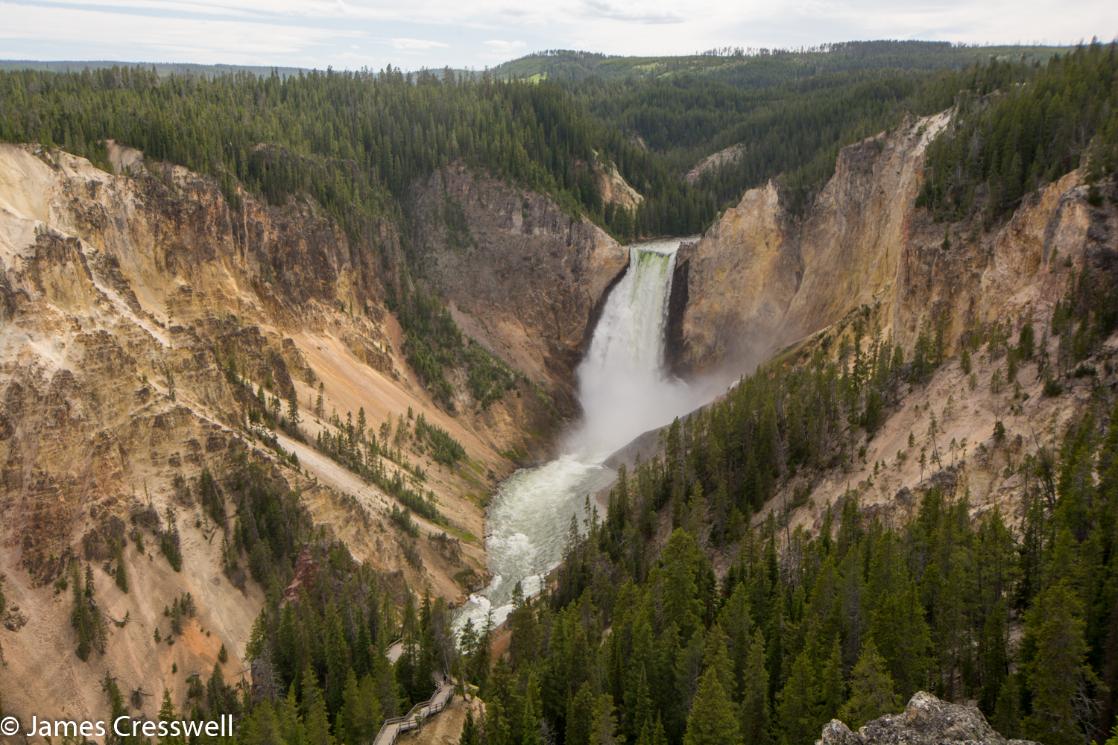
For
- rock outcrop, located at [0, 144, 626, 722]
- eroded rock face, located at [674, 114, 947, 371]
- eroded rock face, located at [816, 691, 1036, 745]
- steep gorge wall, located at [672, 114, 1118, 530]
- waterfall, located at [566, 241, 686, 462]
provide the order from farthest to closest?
waterfall, located at [566, 241, 686, 462] → eroded rock face, located at [674, 114, 947, 371] → rock outcrop, located at [0, 144, 626, 722] → steep gorge wall, located at [672, 114, 1118, 530] → eroded rock face, located at [816, 691, 1036, 745]

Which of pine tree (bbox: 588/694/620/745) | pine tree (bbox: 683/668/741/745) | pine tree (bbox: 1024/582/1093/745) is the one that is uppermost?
pine tree (bbox: 1024/582/1093/745)

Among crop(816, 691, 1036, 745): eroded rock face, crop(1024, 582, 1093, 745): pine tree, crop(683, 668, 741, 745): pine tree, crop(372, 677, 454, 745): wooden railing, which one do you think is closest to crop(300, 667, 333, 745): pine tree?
crop(372, 677, 454, 745): wooden railing

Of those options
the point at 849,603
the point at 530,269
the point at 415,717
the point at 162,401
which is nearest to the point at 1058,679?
the point at 849,603

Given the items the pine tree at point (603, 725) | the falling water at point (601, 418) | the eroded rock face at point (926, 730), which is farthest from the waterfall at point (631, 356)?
the eroded rock face at point (926, 730)

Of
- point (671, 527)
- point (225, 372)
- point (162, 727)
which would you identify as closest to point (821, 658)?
point (671, 527)

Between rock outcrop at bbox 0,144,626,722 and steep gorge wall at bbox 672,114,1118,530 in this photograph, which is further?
rock outcrop at bbox 0,144,626,722

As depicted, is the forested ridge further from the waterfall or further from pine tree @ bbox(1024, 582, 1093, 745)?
the waterfall

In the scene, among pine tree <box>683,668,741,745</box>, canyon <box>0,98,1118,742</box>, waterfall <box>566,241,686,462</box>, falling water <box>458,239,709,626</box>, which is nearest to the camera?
pine tree <box>683,668,741,745</box>
